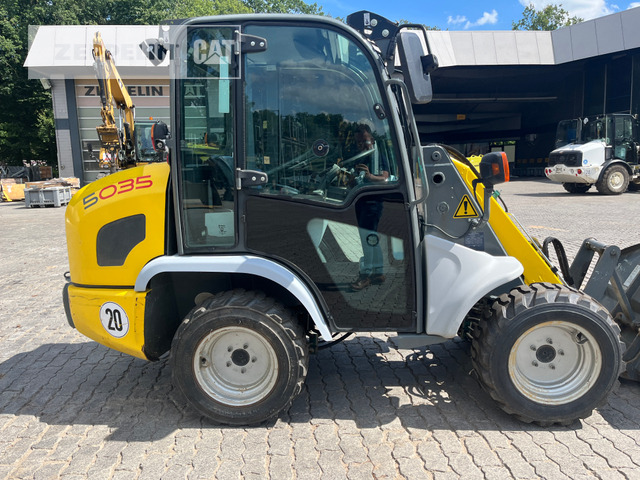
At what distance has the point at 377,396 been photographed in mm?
3438

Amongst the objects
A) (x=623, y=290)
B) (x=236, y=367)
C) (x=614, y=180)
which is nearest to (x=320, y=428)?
(x=236, y=367)

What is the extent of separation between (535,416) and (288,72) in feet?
8.57

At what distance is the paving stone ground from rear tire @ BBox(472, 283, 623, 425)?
18 cm

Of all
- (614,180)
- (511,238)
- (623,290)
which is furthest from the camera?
(614,180)

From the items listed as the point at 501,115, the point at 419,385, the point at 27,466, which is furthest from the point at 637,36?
the point at 27,466

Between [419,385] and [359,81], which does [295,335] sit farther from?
[359,81]

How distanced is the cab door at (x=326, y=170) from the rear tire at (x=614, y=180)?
18.4 m

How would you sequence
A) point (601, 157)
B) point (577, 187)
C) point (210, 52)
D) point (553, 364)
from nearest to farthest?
point (210, 52) → point (553, 364) → point (601, 157) → point (577, 187)

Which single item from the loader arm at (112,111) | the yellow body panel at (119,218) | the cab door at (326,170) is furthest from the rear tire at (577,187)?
the yellow body panel at (119,218)

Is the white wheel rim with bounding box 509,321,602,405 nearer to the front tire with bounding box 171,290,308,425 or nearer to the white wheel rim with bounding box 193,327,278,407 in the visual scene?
the front tire with bounding box 171,290,308,425

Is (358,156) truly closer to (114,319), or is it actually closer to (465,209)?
(465,209)

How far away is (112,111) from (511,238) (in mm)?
17903

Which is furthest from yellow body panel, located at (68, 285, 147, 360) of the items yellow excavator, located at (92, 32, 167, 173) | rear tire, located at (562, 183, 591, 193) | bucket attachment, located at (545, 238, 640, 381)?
rear tire, located at (562, 183, 591, 193)

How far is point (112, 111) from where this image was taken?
17.8m
